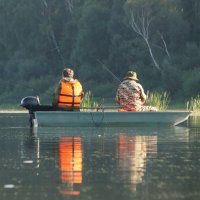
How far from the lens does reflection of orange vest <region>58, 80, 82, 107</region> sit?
87.9 feet

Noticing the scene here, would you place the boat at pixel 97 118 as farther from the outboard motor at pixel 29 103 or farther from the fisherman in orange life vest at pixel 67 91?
the fisherman in orange life vest at pixel 67 91

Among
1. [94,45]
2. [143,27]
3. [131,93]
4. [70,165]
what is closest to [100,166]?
[70,165]

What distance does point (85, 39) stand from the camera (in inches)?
2719

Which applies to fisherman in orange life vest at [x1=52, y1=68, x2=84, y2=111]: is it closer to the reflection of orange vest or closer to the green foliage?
the reflection of orange vest

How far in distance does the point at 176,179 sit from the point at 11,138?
9.71 meters

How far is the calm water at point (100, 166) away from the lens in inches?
450

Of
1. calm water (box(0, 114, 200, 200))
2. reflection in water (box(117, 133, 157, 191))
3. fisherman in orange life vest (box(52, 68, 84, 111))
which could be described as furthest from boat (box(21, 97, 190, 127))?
reflection in water (box(117, 133, 157, 191))

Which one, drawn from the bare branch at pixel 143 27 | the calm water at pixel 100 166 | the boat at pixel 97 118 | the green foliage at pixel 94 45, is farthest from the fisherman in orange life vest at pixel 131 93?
the bare branch at pixel 143 27

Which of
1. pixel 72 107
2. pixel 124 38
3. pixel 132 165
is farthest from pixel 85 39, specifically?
pixel 132 165

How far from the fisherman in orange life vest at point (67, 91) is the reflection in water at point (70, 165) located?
18.6 ft

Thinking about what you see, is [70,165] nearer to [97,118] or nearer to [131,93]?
[131,93]

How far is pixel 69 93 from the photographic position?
26859 millimetres

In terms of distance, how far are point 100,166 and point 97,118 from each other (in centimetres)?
1283

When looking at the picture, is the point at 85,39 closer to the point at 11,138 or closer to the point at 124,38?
the point at 124,38
